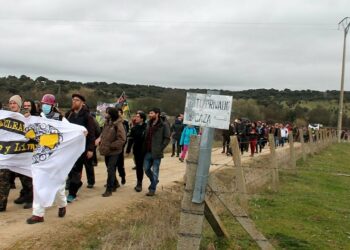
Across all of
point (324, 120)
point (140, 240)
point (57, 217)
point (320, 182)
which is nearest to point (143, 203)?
point (57, 217)

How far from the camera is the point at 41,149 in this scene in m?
7.80

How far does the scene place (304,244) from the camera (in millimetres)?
8234

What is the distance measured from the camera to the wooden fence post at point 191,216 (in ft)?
18.8

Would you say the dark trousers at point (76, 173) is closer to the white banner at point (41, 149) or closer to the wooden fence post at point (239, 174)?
the white banner at point (41, 149)

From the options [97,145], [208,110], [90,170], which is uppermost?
[208,110]

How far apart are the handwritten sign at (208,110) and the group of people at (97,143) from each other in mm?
3310

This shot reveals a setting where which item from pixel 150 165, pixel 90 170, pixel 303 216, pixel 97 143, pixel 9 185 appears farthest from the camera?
pixel 90 170

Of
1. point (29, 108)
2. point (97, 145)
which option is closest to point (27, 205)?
point (29, 108)

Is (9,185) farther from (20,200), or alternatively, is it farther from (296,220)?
(296,220)

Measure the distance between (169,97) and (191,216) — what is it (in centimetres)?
4608

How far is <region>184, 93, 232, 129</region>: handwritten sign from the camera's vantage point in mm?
5453

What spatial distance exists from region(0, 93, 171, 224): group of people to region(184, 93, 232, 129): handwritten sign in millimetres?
3310

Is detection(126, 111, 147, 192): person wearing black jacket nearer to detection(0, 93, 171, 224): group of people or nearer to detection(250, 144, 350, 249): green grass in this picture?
detection(0, 93, 171, 224): group of people

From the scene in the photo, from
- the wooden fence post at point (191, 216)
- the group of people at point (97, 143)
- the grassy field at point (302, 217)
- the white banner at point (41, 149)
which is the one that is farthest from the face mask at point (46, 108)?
the grassy field at point (302, 217)
